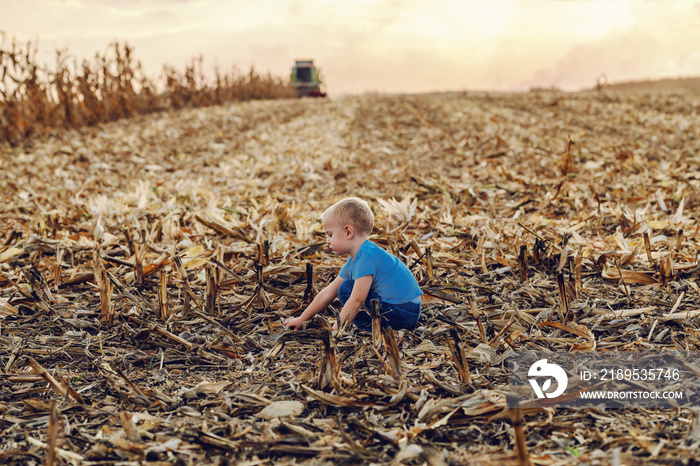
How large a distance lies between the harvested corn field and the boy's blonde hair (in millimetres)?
518

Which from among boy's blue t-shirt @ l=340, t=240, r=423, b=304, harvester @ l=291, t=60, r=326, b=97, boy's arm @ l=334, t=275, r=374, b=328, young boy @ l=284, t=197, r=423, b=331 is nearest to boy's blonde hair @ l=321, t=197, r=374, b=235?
young boy @ l=284, t=197, r=423, b=331

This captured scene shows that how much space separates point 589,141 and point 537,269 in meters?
6.81

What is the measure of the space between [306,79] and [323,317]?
3150 centimetres

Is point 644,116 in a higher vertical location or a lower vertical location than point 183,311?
higher

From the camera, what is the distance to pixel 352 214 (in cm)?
272

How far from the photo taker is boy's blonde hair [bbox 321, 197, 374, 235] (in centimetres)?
272

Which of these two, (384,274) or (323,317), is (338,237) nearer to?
(384,274)

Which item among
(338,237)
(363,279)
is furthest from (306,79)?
(363,279)

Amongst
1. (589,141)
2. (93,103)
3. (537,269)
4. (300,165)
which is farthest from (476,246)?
(93,103)

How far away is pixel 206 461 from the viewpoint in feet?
6.07

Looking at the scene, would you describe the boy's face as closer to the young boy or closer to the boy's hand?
the young boy

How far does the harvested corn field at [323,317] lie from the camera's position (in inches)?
75.9

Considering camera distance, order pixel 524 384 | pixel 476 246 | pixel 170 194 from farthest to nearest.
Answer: pixel 170 194
pixel 476 246
pixel 524 384

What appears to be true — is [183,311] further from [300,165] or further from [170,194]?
[300,165]
